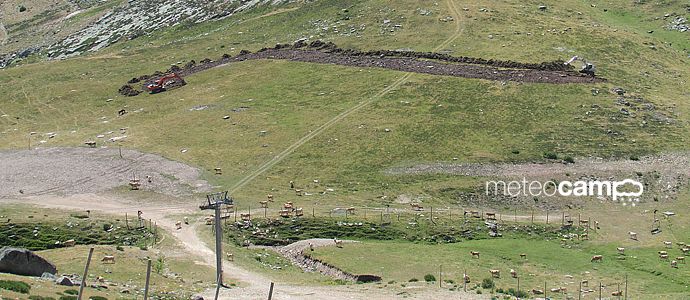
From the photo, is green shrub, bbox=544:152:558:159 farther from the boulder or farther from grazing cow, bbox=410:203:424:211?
the boulder

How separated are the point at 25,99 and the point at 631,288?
8499 centimetres

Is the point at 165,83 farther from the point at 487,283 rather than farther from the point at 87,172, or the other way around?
the point at 487,283

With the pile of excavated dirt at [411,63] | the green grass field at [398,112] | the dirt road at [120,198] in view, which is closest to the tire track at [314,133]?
the green grass field at [398,112]

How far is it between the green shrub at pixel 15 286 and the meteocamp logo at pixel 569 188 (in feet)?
155

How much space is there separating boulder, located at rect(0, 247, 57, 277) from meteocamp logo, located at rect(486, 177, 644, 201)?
42.1m

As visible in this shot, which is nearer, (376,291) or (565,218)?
(376,291)

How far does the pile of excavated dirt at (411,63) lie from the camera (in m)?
115

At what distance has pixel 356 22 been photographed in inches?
5566

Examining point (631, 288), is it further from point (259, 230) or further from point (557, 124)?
point (557, 124)

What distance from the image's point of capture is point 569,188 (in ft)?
299

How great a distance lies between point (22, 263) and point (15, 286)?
7.67 m

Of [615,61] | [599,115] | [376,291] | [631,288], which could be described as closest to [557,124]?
[599,115]

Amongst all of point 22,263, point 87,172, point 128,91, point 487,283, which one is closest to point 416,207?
point 487,283

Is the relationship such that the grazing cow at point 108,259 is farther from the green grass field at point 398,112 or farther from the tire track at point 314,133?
the tire track at point 314,133
